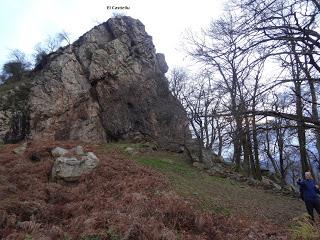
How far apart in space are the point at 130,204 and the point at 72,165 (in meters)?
5.21

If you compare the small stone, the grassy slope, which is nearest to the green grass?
the grassy slope

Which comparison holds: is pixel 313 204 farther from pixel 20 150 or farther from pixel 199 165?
pixel 20 150

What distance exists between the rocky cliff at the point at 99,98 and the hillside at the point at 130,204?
8.76m

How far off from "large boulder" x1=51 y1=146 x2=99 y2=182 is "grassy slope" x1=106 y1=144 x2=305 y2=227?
3.65 m

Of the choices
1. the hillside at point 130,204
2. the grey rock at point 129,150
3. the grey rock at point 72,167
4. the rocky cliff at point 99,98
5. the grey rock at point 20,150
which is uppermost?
the rocky cliff at point 99,98

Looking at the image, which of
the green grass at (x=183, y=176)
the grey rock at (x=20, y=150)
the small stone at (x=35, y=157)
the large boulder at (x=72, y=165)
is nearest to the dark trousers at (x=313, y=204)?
the green grass at (x=183, y=176)

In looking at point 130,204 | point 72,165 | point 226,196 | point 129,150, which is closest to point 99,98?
point 129,150

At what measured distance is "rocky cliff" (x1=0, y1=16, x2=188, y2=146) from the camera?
28688 millimetres

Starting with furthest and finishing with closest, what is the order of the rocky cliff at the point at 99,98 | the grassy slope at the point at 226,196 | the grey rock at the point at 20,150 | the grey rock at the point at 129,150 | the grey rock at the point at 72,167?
the rocky cliff at the point at 99,98, the grey rock at the point at 129,150, the grey rock at the point at 20,150, the grey rock at the point at 72,167, the grassy slope at the point at 226,196

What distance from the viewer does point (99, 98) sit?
104ft

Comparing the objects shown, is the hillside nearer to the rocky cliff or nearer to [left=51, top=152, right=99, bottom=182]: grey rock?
[left=51, top=152, right=99, bottom=182]: grey rock

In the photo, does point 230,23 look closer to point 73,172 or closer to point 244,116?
point 244,116

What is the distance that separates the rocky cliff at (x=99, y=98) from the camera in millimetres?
28688

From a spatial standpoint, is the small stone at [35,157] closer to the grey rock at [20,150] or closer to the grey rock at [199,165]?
the grey rock at [20,150]
